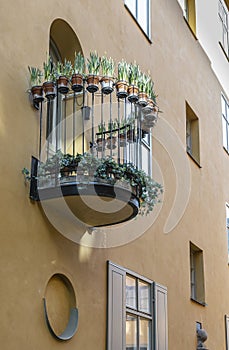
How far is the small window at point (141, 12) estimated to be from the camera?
1153 centimetres

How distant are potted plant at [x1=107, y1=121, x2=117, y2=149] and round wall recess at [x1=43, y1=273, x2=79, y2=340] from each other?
5.79 feet

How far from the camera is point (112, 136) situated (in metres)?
8.77

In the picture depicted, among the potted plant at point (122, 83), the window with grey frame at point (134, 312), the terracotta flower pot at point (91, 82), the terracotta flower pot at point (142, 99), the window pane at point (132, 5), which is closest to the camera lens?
the terracotta flower pot at point (91, 82)

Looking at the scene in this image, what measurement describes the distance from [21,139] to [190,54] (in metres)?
7.92

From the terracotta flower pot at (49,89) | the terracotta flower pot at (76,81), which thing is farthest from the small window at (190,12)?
the terracotta flower pot at (49,89)

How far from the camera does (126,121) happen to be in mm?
8625

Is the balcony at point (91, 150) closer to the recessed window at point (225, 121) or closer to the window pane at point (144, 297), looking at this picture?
the window pane at point (144, 297)

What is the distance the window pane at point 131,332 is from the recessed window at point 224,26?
36.5 feet

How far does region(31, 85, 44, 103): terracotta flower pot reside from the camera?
7.80 m

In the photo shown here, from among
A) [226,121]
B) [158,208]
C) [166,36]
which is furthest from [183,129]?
[226,121]

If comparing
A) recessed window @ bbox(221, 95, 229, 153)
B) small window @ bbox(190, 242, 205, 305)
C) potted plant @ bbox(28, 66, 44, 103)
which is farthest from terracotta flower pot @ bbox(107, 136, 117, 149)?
recessed window @ bbox(221, 95, 229, 153)

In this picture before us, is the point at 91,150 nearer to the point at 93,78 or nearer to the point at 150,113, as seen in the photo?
the point at 150,113

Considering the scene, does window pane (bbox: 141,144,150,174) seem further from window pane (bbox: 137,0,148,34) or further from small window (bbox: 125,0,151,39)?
window pane (bbox: 137,0,148,34)

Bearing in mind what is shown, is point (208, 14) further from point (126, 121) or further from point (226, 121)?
point (126, 121)
